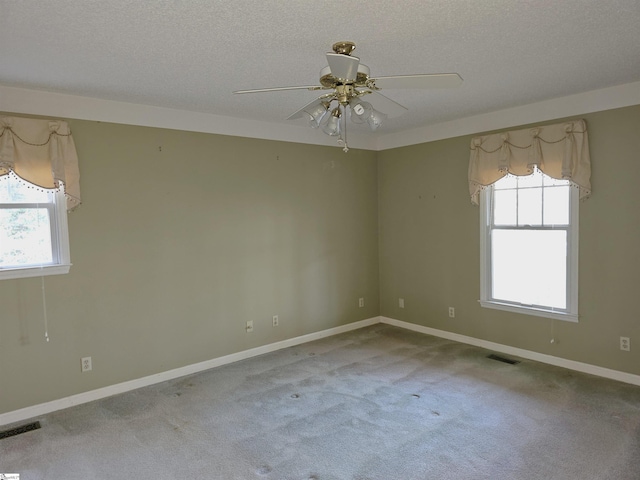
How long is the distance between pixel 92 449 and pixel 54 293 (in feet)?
4.21

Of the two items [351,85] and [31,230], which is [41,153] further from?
[351,85]

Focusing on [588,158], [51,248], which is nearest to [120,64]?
[51,248]

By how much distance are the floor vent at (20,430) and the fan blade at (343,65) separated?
3209 mm

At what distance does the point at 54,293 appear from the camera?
336 centimetres

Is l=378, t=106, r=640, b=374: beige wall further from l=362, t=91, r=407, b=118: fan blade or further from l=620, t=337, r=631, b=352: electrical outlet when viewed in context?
l=362, t=91, r=407, b=118: fan blade

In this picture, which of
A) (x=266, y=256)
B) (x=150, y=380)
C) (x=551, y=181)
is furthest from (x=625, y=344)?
(x=150, y=380)

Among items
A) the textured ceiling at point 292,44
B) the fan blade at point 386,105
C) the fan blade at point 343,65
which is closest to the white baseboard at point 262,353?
the textured ceiling at point 292,44

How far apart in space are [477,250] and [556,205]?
2.99 feet

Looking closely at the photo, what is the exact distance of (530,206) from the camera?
4.20 m

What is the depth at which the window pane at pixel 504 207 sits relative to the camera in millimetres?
4336

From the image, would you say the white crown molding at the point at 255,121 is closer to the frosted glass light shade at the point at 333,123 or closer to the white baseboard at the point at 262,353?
the frosted glass light shade at the point at 333,123

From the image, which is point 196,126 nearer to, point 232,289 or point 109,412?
point 232,289

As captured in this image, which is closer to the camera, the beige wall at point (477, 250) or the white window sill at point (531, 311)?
the beige wall at point (477, 250)

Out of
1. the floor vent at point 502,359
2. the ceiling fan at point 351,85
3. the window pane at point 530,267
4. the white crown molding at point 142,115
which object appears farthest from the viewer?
the floor vent at point 502,359
